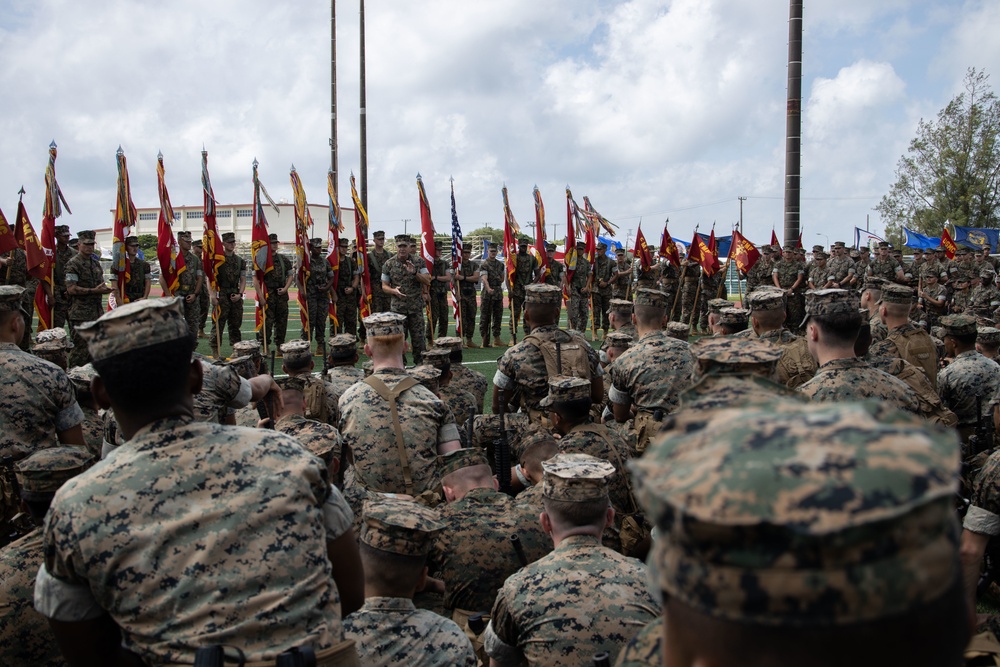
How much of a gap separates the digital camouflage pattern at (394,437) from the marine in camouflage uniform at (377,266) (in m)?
10.7

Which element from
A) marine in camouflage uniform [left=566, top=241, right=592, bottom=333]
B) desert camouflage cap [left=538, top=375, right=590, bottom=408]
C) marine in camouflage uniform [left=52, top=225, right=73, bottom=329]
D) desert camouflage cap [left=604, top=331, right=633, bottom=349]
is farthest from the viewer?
marine in camouflage uniform [left=566, top=241, right=592, bottom=333]

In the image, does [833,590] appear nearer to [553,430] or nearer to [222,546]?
[222,546]

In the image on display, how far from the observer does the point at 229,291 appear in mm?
14766

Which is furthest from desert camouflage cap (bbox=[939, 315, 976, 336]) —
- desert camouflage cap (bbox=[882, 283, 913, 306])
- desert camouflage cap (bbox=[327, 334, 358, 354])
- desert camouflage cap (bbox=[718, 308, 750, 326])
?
desert camouflage cap (bbox=[327, 334, 358, 354])

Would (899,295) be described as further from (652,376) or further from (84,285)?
(84,285)

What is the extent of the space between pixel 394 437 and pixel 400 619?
187 cm

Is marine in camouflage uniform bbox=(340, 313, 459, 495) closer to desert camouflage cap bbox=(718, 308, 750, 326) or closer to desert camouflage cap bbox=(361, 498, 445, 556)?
desert camouflage cap bbox=(361, 498, 445, 556)

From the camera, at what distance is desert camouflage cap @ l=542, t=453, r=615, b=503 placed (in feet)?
10.4

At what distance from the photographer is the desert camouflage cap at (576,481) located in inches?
125

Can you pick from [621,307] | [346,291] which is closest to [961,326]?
[621,307]

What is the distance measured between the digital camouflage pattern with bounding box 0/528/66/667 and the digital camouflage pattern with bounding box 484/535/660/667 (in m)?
1.76

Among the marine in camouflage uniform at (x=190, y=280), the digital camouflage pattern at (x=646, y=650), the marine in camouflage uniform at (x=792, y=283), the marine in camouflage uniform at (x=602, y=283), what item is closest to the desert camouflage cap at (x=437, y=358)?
the digital camouflage pattern at (x=646, y=650)

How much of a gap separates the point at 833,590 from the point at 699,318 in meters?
19.5

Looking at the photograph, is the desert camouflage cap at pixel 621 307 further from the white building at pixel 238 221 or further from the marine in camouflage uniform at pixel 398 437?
the white building at pixel 238 221
